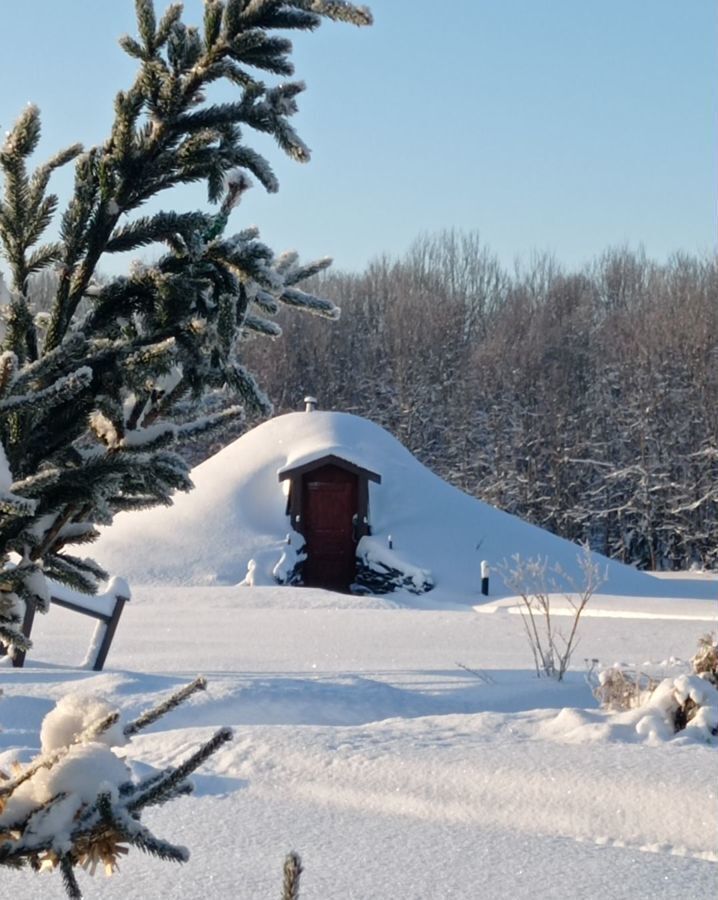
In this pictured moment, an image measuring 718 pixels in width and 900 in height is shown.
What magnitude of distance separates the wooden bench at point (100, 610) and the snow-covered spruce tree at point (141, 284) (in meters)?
8.75

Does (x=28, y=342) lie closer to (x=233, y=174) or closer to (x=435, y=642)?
(x=233, y=174)

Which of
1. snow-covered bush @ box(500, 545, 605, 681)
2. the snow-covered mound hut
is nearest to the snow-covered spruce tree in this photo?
snow-covered bush @ box(500, 545, 605, 681)

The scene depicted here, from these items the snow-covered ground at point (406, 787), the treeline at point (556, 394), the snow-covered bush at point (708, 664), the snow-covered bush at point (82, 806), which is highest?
the treeline at point (556, 394)

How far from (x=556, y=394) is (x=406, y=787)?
3019 centimetres

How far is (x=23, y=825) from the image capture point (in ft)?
4.93

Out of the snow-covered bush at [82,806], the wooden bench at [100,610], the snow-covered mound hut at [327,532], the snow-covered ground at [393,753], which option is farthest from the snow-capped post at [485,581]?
the snow-covered bush at [82,806]

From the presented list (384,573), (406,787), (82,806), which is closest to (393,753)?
(406,787)

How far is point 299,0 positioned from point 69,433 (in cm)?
84

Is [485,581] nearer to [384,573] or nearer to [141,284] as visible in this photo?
[384,573]

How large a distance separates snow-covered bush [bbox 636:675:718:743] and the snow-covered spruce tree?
19.1 feet

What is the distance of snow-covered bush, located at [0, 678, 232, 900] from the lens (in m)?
1.44

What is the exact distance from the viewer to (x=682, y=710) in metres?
7.36

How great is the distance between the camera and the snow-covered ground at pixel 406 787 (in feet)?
16.8

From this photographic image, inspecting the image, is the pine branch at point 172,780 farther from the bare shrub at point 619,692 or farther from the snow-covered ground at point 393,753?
the bare shrub at point 619,692
